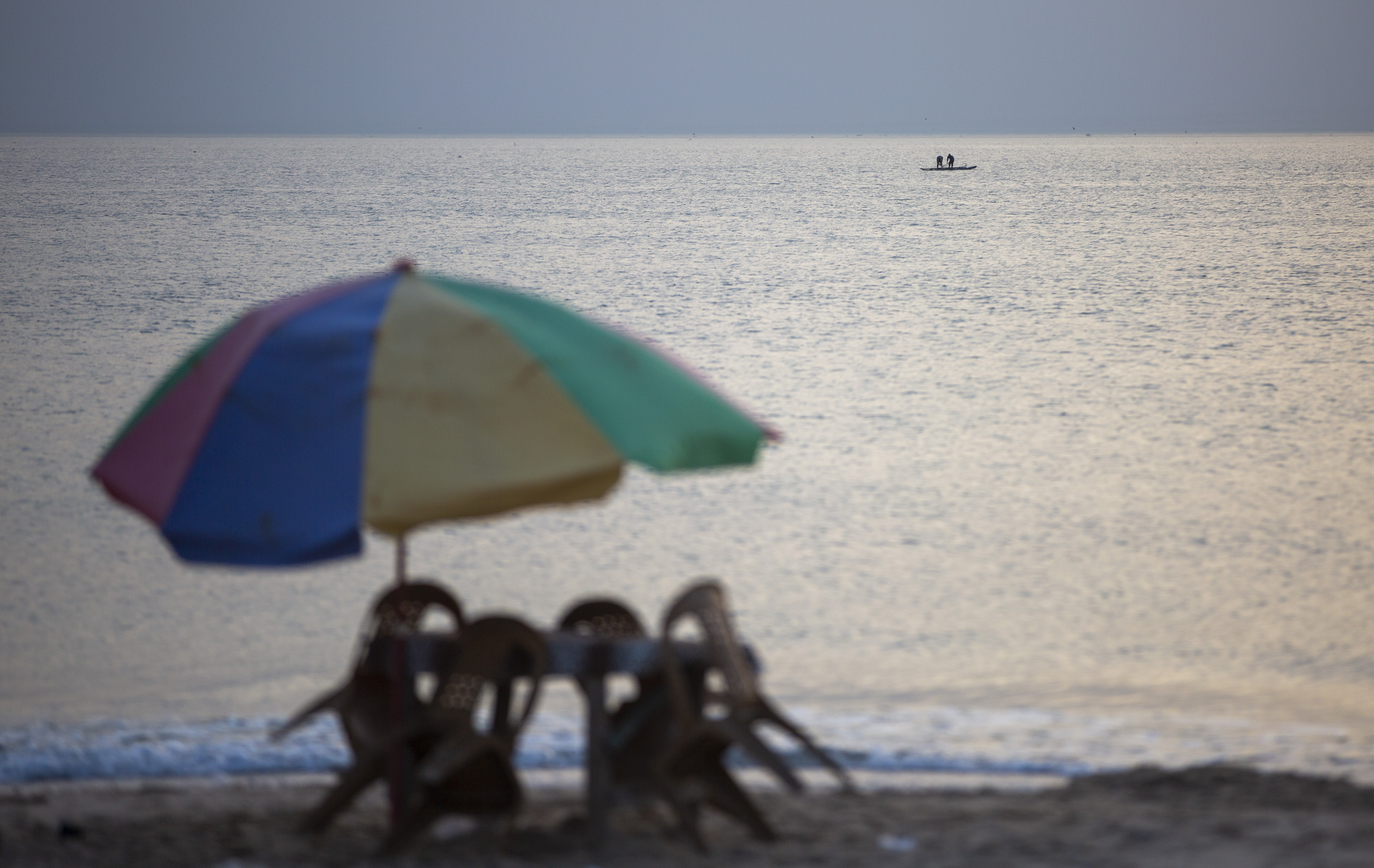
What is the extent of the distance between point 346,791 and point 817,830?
182 cm

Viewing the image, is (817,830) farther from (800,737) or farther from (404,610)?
(404,610)

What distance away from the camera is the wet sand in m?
5.17

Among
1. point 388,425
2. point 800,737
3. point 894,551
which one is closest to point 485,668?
point 388,425

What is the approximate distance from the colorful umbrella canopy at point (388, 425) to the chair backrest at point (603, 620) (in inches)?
34.8

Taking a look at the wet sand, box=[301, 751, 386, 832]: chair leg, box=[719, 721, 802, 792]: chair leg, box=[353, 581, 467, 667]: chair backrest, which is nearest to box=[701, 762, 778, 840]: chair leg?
the wet sand

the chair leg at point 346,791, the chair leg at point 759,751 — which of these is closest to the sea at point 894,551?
the chair leg at point 346,791

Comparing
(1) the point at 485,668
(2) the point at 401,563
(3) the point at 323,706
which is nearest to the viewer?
(1) the point at 485,668

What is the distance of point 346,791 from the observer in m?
5.28

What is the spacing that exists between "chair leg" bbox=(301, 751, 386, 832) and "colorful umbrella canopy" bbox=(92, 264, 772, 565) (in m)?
1.14

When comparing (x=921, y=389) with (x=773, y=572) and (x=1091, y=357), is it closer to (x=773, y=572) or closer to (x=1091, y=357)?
(x=1091, y=357)

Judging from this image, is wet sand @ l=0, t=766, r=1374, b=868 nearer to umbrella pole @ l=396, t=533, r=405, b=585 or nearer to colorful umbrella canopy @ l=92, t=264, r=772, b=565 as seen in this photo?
umbrella pole @ l=396, t=533, r=405, b=585

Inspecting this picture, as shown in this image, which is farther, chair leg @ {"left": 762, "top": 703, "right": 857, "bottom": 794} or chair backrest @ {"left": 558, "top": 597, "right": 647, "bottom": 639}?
chair backrest @ {"left": 558, "top": 597, "right": 647, "bottom": 639}

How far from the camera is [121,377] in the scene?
66.1 ft

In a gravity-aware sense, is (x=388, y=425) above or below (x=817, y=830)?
above
